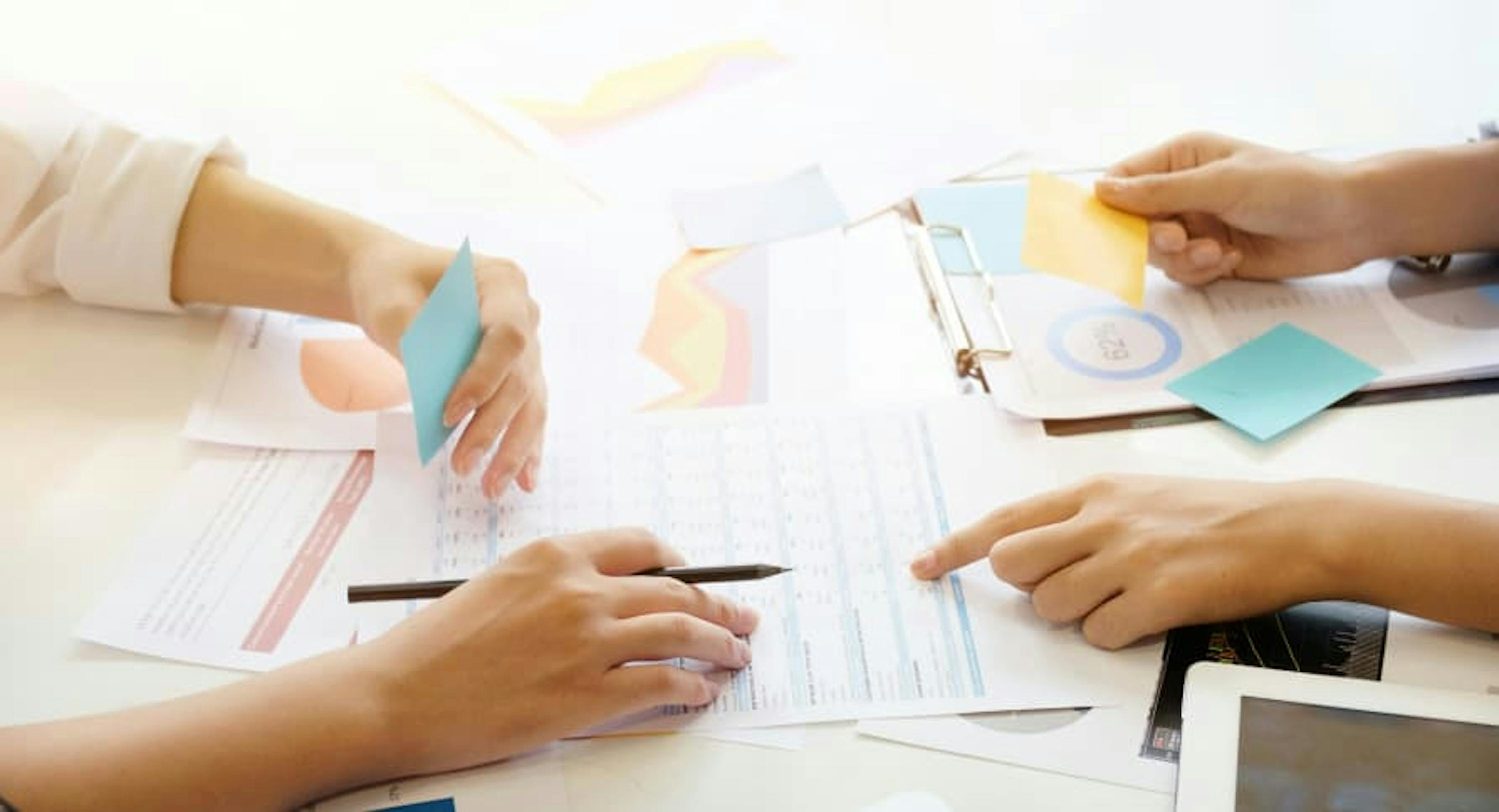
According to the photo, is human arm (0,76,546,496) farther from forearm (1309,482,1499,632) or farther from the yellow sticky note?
forearm (1309,482,1499,632)

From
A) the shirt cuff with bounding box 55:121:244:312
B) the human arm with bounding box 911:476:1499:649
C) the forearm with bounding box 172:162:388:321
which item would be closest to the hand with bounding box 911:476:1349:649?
the human arm with bounding box 911:476:1499:649

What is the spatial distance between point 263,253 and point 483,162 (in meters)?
0.22

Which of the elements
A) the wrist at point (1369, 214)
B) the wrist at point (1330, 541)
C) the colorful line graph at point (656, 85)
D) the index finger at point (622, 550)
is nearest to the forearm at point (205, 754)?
the index finger at point (622, 550)

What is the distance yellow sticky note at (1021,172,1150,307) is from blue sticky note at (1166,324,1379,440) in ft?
0.23

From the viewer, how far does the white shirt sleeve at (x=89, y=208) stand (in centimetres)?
95

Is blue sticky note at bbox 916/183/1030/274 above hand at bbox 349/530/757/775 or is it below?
above

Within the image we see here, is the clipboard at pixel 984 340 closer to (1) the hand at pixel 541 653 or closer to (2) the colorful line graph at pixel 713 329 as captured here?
(2) the colorful line graph at pixel 713 329

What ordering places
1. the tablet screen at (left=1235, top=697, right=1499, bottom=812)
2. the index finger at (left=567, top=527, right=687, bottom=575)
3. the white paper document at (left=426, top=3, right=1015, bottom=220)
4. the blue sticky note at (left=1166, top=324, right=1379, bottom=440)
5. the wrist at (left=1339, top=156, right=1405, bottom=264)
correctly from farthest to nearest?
1. the white paper document at (left=426, top=3, right=1015, bottom=220)
2. the wrist at (left=1339, top=156, right=1405, bottom=264)
3. the blue sticky note at (left=1166, top=324, right=1379, bottom=440)
4. the index finger at (left=567, top=527, right=687, bottom=575)
5. the tablet screen at (left=1235, top=697, right=1499, bottom=812)

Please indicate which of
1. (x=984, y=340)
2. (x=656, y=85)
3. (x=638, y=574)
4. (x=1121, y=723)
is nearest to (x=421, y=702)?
(x=638, y=574)

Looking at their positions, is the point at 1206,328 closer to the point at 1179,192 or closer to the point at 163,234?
the point at 1179,192

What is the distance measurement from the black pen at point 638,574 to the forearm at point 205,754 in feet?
0.25

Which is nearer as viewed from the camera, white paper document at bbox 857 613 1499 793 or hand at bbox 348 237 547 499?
white paper document at bbox 857 613 1499 793

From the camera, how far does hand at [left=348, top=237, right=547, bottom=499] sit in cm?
84

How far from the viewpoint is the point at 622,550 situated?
0.76 metres
